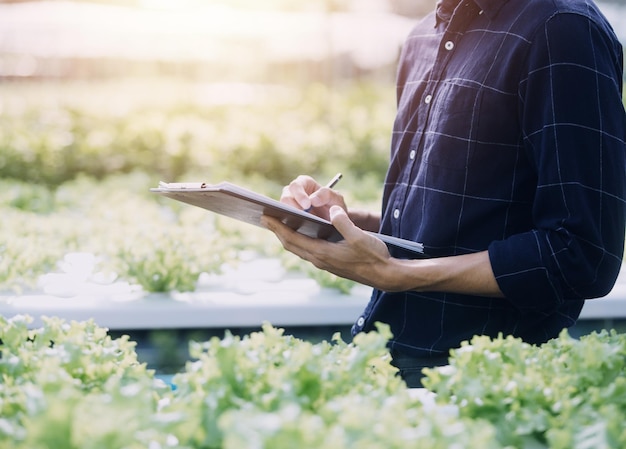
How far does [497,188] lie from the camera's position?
196cm

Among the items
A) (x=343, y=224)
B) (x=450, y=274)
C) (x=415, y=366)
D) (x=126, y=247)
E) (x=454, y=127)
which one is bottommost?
(x=415, y=366)

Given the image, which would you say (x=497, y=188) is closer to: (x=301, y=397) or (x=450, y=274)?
(x=450, y=274)

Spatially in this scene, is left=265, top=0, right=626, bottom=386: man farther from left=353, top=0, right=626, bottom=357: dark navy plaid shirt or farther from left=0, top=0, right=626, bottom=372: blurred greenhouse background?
left=0, top=0, right=626, bottom=372: blurred greenhouse background

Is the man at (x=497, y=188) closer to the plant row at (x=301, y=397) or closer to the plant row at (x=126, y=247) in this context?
the plant row at (x=301, y=397)

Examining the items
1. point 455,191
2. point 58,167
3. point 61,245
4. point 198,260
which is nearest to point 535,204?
point 455,191

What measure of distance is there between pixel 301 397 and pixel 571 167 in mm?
775

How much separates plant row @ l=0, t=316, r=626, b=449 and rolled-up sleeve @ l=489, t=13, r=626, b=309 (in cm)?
17

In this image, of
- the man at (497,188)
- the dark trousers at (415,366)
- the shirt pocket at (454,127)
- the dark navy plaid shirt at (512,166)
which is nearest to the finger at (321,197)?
the man at (497,188)

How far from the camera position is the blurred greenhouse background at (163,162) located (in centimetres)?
319

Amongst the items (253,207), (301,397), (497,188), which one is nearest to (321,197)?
(253,207)

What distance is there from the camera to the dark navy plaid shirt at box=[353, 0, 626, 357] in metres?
1.79

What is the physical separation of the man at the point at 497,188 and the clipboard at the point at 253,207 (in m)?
0.03

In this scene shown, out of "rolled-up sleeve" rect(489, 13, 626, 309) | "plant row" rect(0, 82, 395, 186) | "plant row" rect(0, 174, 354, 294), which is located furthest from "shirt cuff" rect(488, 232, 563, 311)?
"plant row" rect(0, 82, 395, 186)

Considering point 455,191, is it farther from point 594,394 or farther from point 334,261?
point 594,394
